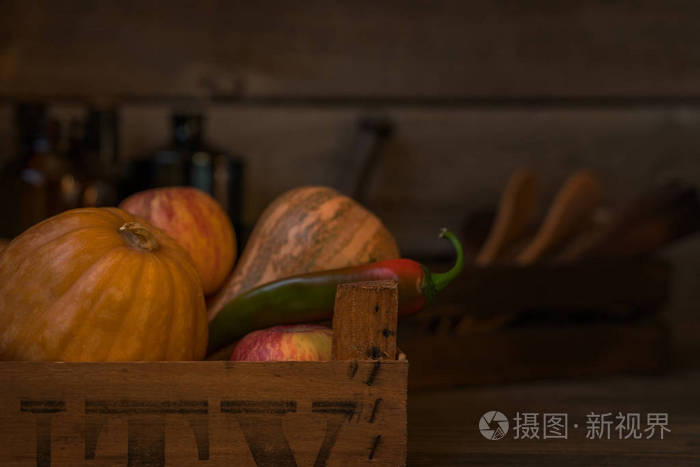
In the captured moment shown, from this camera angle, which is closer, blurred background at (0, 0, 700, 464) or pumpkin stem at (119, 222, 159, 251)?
pumpkin stem at (119, 222, 159, 251)

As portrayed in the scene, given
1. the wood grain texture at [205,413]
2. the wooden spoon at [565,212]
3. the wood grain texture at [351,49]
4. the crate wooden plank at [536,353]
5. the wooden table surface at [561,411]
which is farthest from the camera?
the wood grain texture at [351,49]

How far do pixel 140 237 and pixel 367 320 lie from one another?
0.55 ft

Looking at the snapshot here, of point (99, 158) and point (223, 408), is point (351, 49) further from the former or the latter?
point (223, 408)

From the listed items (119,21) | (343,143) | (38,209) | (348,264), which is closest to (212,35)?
(119,21)

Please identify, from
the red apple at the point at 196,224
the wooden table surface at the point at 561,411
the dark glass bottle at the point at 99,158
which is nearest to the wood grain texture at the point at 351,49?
the dark glass bottle at the point at 99,158

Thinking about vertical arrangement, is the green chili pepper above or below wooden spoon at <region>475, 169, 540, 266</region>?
below

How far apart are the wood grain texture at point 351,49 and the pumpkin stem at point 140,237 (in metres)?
0.80

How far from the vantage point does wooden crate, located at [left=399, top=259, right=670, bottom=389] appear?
2.98 ft

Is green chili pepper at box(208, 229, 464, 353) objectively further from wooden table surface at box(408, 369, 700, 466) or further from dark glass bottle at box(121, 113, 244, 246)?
dark glass bottle at box(121, 113, 244, 246)

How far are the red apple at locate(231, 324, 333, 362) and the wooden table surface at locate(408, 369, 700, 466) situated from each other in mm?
146

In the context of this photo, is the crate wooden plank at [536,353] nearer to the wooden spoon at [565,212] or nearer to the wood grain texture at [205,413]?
the wooden spoon at [565,212]

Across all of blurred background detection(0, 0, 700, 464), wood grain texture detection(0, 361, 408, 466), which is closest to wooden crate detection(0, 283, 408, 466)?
wood grain texture detection(0, 361, 408, 466)

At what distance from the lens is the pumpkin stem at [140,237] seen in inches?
20.1

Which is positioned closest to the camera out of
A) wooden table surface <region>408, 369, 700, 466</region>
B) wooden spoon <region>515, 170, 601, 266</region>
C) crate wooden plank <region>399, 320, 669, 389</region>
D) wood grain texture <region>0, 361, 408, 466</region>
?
wood grain texture <region>0, 361, 408, 466</region>
